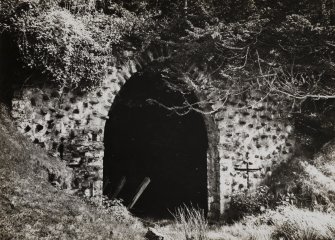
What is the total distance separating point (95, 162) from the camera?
22.9ft

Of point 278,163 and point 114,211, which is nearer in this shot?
point 114,211

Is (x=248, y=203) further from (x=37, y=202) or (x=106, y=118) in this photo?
(x=37, y=202)

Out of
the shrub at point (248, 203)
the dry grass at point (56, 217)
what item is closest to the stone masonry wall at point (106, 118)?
the shrub at point (248, 203)

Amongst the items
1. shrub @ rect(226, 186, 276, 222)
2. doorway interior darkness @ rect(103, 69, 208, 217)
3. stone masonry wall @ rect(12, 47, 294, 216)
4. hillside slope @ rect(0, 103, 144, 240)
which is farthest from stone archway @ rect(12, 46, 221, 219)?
shrub @ rect(226, 186, 276, 222)

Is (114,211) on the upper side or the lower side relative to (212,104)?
lower

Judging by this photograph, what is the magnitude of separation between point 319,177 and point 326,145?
1508 mm

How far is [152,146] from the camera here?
1077 cm

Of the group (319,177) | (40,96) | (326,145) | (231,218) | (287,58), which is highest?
(287,58)

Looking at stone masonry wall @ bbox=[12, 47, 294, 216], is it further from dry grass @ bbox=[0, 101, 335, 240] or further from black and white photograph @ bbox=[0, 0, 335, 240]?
dry grass @ bbox=[0, 101, 335, 240]

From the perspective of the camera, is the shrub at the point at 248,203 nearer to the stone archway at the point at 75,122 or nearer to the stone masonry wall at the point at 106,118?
the stone masonry wall at the point at 106,118

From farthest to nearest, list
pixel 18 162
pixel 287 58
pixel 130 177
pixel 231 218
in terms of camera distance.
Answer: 1. pixel 130 177
2. pixel 287 58
3. pixel 231 218
4. pixel 18 162

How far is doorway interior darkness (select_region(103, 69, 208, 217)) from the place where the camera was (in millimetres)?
10109

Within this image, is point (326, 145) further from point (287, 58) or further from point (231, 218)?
point (231, 218)

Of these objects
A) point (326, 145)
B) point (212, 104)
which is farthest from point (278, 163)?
point (212, 104)
